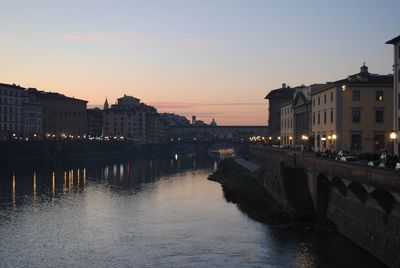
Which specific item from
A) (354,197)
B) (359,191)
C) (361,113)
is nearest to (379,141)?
(361,113)

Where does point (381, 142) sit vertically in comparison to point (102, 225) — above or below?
above

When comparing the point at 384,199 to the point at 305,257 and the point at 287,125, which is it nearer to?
the point at 305,257

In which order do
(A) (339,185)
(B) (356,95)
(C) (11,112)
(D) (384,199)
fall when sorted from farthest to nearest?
(C) (11,112)
(B) (356,95)
(A) (339,185)
(D) (384,199)

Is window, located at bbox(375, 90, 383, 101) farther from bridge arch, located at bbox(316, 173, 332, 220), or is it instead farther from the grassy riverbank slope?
bridge arch, located at bbox(316, 173, 332, 220)

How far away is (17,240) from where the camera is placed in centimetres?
4959

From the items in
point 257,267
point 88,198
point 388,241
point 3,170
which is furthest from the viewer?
point 3,170

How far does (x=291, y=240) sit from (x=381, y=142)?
30.6m

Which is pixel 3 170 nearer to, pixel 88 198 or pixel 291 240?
pixel 88 198

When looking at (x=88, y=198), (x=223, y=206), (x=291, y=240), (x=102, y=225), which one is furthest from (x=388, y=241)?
(x=88, y=198)

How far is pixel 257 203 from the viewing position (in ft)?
221

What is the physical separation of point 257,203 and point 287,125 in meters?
57.4

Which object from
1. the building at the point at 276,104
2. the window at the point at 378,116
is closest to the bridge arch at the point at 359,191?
the window at the point at 378,116

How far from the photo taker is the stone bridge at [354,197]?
34.5 metres

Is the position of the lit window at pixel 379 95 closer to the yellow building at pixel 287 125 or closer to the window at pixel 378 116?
the window at pixel 378 116
